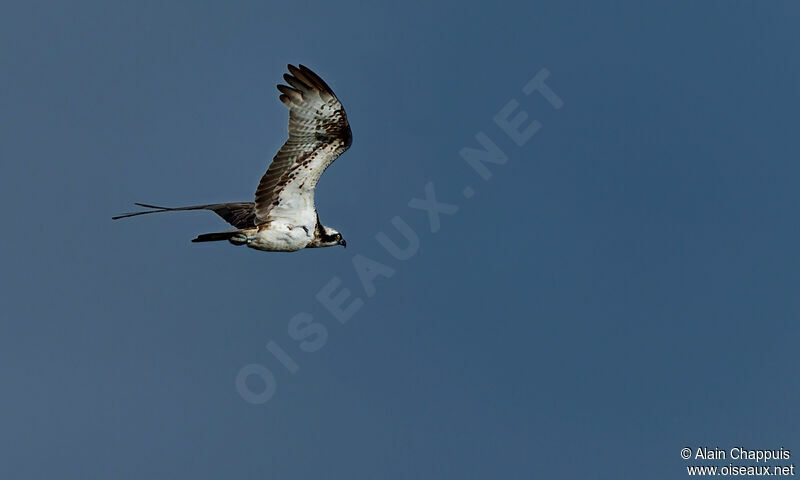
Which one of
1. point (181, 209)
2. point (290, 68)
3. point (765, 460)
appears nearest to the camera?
point (290, 68)

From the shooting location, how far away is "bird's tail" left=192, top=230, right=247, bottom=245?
2248cm

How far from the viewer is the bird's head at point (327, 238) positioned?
24.2m

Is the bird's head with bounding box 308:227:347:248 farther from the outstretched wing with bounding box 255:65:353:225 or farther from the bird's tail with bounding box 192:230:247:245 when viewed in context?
the bird's tail with bounding box 192:230:247:245

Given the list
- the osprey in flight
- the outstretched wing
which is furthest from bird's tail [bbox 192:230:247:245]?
the outstretched wing

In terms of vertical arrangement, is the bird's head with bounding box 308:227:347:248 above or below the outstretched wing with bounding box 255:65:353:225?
below

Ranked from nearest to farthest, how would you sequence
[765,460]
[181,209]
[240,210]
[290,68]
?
[290,68]
[181,209]
[240,210]
[765,460]

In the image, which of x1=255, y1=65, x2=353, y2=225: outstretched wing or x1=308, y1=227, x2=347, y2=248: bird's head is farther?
x1=308, y1=227, x2=347, y2=248: bird's head

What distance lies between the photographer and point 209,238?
22516 millimetres

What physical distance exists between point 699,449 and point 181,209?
1485cm

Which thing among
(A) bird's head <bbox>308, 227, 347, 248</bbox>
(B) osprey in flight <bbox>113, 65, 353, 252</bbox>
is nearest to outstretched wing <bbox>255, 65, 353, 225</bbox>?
(B) osprey in flight <bbox>113, 65, 353, 252</bbox>

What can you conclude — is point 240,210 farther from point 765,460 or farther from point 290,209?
point 765,460

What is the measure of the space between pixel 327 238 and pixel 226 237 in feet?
7.31

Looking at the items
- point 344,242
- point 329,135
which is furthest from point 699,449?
point 329,135

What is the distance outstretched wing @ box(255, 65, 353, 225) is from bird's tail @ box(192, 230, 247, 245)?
512mm
